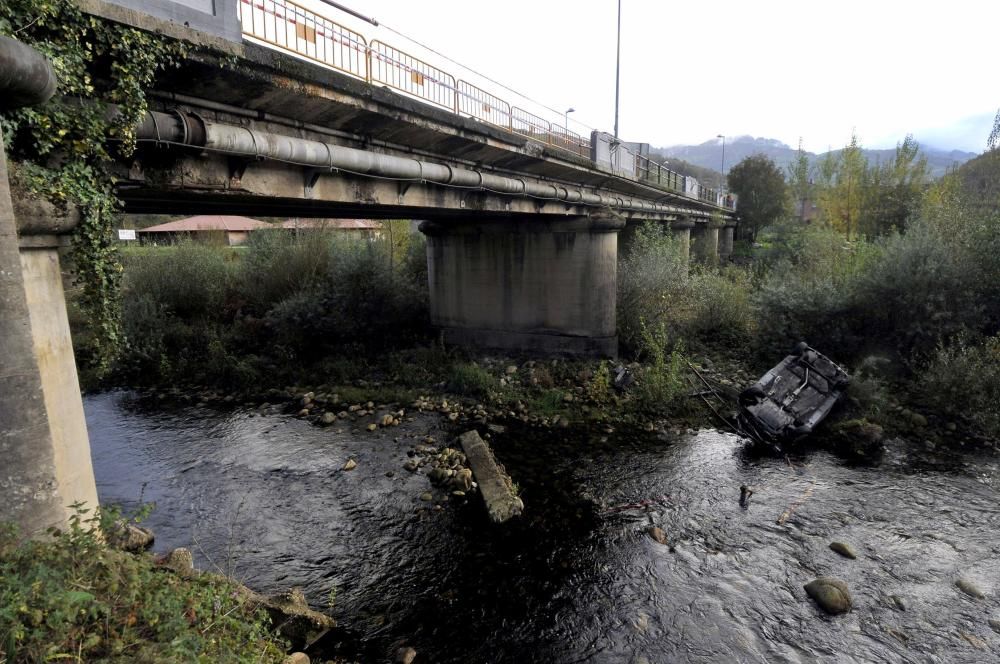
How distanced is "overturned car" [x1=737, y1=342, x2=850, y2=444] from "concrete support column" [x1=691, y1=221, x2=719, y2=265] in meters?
20.1

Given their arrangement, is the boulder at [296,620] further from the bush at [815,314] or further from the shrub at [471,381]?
the bush at [815,314]

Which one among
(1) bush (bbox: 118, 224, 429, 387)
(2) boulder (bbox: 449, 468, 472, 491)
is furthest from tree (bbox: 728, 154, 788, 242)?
(2) boulder (bbox: 449, 468, 472, 491)

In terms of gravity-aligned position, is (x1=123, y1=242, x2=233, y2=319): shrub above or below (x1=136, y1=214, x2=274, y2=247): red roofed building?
below

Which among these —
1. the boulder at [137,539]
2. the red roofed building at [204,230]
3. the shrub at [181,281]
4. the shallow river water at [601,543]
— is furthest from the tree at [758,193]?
the boulder at [137,539]

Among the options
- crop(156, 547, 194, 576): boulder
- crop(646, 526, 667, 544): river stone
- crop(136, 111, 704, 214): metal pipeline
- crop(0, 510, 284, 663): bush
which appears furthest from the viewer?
crop(646, 526, 667, 544): river stone

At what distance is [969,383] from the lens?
1105cm

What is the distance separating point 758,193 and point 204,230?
1695 inches

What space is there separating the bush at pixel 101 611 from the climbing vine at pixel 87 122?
2617 mm

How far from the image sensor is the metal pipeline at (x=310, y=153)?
5699 millimetres

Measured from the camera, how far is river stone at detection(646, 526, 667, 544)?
7590mm

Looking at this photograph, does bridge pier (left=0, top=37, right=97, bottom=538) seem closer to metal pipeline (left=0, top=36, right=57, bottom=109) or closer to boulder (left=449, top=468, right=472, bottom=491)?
metal pipeline (left=0, top=36, right=57, bottom=109)

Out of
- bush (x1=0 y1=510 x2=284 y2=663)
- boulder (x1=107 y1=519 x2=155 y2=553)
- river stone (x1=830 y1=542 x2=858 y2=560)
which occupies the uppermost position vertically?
bush (x1=0 y1=510 x2=284 y2=663)

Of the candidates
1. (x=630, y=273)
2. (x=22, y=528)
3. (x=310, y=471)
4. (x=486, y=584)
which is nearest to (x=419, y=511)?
(x=486, y=584)

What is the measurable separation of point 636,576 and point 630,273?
12.0 m
